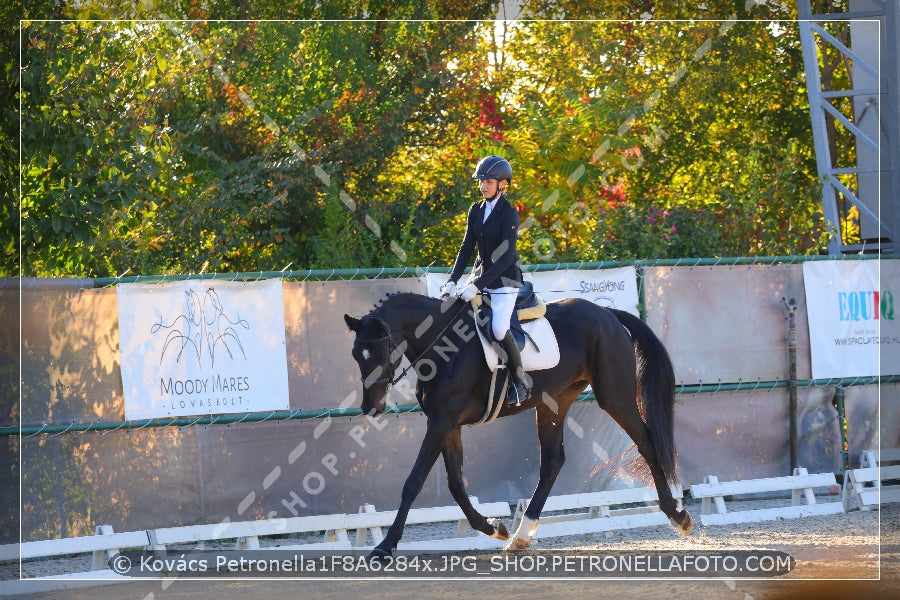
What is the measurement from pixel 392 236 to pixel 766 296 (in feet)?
19.7

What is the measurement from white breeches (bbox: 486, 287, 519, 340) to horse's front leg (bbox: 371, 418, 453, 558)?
2.69 ft

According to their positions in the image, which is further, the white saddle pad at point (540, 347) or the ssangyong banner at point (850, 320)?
the ssangyong banner at point (850, 320)

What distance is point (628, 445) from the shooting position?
11.5 metres

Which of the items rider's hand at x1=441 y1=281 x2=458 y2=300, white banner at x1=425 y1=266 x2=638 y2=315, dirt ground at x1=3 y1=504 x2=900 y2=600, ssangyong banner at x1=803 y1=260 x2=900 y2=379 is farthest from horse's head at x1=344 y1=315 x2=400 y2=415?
ssangyong banner at x1=803 y1=260 x2=900 y2=379

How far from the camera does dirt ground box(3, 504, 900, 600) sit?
7.13m

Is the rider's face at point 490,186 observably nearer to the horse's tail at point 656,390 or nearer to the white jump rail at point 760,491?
the horse's tail at point 656,390

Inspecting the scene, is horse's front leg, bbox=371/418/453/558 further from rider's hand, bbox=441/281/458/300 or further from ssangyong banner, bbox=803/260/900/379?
ssangyong banner, bbox=803/260/900/379

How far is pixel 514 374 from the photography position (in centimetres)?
881

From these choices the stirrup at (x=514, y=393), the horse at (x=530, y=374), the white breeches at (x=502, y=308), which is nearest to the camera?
the horse at (x=530, y=374)

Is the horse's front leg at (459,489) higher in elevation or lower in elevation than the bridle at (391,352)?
lower

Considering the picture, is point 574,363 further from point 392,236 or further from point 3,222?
point 392,236

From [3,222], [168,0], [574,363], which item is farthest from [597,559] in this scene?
[168,0]

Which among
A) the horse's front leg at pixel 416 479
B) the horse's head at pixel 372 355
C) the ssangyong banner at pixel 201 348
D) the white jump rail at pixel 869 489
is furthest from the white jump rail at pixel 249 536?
the white jump rail at pixel 869 489

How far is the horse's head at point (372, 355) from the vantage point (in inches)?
318
